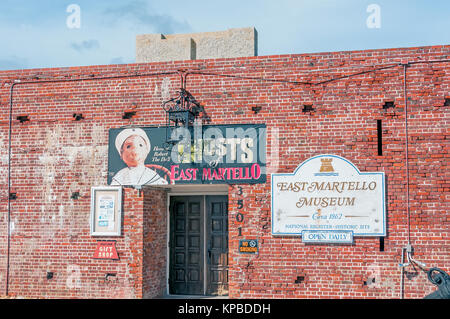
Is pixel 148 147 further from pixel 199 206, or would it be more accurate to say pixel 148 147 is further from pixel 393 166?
pixel 393 166

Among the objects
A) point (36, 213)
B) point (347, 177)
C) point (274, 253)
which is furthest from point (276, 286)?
point (36, 213)

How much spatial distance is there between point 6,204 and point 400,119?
843 centimetres

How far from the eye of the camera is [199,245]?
10516 millimetres

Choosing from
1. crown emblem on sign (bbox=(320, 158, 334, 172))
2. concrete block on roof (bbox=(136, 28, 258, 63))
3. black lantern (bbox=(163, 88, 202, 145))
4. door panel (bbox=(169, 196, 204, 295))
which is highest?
concrete block on roof (bbox=(136, 28, 258, 63))

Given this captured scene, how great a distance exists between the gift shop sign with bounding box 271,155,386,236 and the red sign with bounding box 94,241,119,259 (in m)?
3.31

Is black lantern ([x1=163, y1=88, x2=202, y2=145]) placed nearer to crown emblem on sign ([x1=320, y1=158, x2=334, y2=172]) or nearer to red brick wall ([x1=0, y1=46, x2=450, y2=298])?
red brick wall ([x1=0, y1=46, x2=450, y2=298])

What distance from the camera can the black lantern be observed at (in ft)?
31.7

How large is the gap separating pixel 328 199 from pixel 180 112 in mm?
3413

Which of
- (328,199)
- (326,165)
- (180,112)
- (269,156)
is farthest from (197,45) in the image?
(328,199)

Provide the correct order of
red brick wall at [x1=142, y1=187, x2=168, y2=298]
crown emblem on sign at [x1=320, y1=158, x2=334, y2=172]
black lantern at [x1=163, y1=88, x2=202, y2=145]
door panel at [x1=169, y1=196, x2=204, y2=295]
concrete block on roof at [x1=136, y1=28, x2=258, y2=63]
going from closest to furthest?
crown emblem on sign at [x1=320, y1=158, x2=334, y2=172]
black lantern at [x1=163, y1=88, x2=202, y2=145]
red brick wall at [x1=142, y1=187, x2=168, y2=298]
door panel at [x1=169, y1=196, x2=204, y2=295]
concrete block on roof at [x1=136, y1=28, x2=258, y2=63]

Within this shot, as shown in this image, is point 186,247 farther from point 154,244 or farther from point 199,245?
point 154,244

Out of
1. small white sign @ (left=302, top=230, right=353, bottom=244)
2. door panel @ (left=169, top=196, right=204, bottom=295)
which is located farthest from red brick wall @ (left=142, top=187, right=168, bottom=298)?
small white sign @ (left=302, top=230, right=353, bottom=244)

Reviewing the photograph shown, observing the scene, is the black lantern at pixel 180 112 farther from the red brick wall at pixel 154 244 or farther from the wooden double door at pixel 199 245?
the wooden double door at pixel 199 245

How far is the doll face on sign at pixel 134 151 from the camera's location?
9.88 metres
